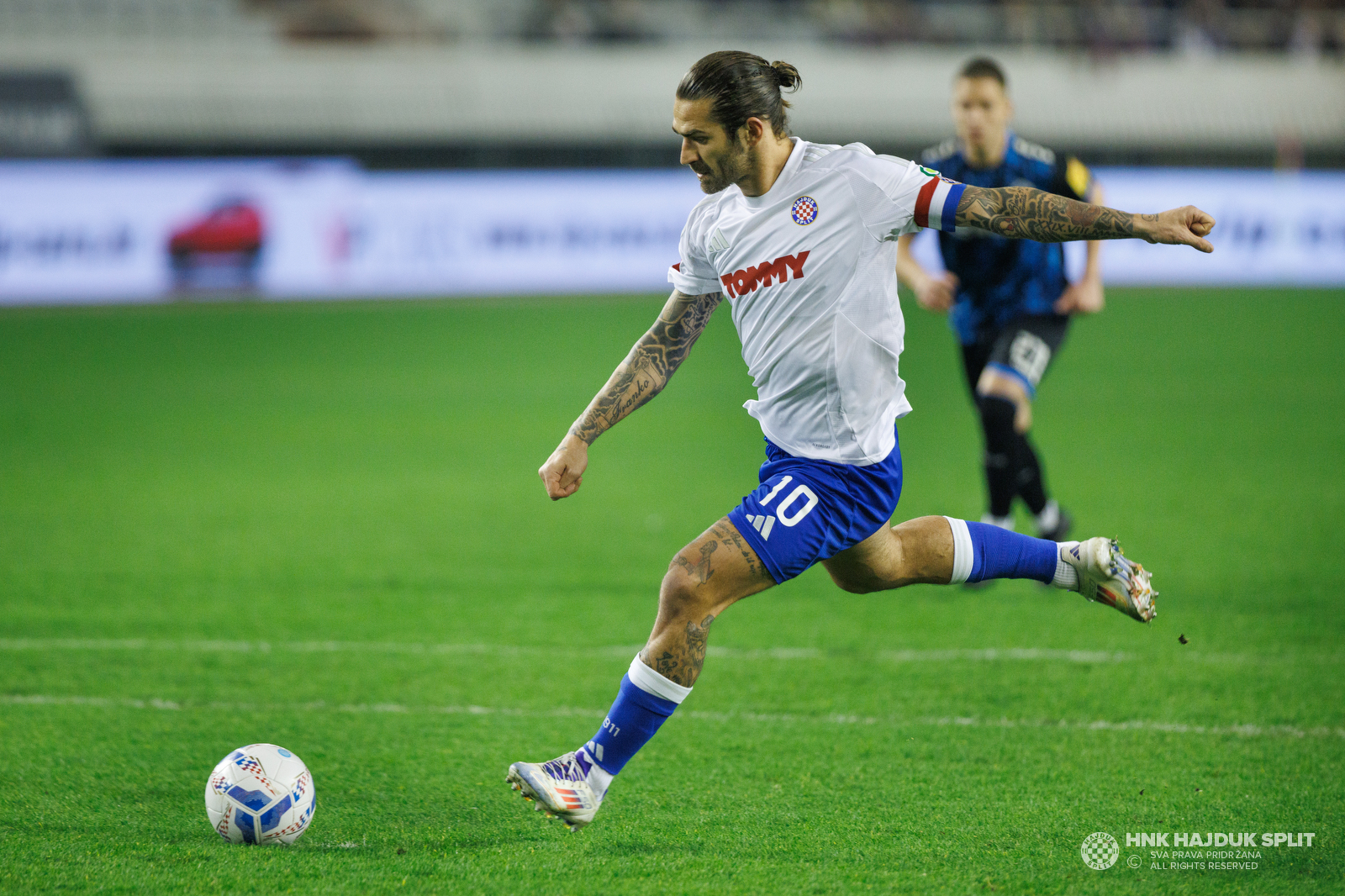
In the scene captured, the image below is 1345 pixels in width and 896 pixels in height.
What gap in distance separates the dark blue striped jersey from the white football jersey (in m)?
2.80

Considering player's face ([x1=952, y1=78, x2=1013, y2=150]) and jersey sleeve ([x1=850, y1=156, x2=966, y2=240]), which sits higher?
player's face ([x1=952, y1=78, x2=1013, y2=150])

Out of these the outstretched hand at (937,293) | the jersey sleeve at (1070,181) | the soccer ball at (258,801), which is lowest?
the soccer ball at (258,801)

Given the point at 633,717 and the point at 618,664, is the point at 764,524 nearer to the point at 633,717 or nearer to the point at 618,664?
the point at 633,717

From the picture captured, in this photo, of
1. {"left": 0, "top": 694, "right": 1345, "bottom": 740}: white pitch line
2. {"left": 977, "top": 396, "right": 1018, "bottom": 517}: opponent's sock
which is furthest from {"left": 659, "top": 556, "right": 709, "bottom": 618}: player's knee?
{"left": 977, "top": 396, "right": 1018, "bottom": 517}: opponent's sock

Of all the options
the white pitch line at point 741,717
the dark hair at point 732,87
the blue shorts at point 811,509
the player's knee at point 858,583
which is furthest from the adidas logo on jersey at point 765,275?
the white pitch line at point 741,717

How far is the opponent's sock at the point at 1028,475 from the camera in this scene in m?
6.32

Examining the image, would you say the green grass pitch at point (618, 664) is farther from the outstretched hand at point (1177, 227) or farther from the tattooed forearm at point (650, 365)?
the outstretched hand at point (1177, 227)

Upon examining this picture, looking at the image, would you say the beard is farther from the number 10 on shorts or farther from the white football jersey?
the number 10 on shorts

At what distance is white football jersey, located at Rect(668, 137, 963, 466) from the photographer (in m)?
3.56

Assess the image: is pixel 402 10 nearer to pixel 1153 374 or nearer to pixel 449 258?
pixel 449 258

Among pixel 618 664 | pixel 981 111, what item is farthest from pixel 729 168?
pixel 981 111

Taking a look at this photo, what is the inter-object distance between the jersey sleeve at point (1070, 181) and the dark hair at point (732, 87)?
9.95 ft

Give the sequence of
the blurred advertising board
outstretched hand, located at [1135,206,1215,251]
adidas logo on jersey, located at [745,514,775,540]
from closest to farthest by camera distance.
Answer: outstretched hand, located at [1135,206,1215,251] < adidas logo on jersey, located at [745,514,775,540] < the blurred advertising board

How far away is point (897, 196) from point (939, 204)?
0.12 m
